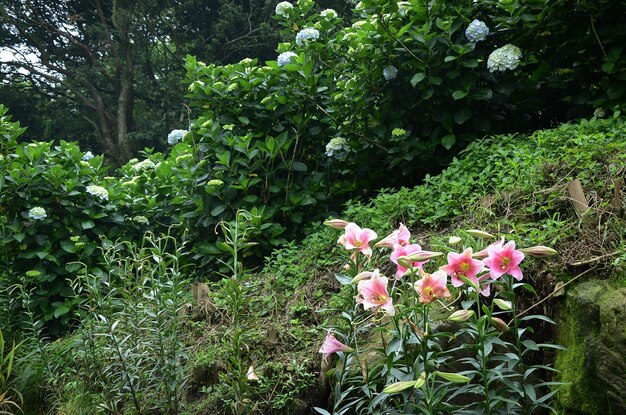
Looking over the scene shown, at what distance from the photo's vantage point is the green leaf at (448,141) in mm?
3562

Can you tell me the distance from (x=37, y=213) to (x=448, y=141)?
2867 mm

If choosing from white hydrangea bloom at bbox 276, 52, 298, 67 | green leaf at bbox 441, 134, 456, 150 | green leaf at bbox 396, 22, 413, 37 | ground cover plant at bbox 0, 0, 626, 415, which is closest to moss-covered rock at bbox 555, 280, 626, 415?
ground cover plant at bbox 0, 0, 626, 415

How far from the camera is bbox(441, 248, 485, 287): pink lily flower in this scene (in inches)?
65.4

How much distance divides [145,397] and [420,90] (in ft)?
8.48

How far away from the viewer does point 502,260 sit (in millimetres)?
1639

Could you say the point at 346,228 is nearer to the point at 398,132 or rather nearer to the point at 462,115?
the point at 398,132

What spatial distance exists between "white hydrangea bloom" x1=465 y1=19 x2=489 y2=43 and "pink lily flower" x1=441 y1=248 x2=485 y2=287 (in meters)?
2.33

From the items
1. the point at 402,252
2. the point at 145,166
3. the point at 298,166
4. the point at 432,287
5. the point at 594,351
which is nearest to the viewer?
the point at 432,287

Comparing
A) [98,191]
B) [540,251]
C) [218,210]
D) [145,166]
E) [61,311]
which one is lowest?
[61,311]

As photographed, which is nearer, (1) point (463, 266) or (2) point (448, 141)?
(1) point (463, 266)

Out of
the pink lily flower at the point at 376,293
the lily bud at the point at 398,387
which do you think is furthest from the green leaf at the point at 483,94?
the lily bud at the point at 398,387

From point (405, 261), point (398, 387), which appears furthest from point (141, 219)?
point (398, 387)

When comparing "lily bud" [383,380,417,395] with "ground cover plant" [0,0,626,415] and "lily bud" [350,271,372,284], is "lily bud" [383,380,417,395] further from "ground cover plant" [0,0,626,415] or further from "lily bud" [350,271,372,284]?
"lily bud" [350,271,372,284]

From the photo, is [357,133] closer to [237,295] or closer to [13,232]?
[237,295]
